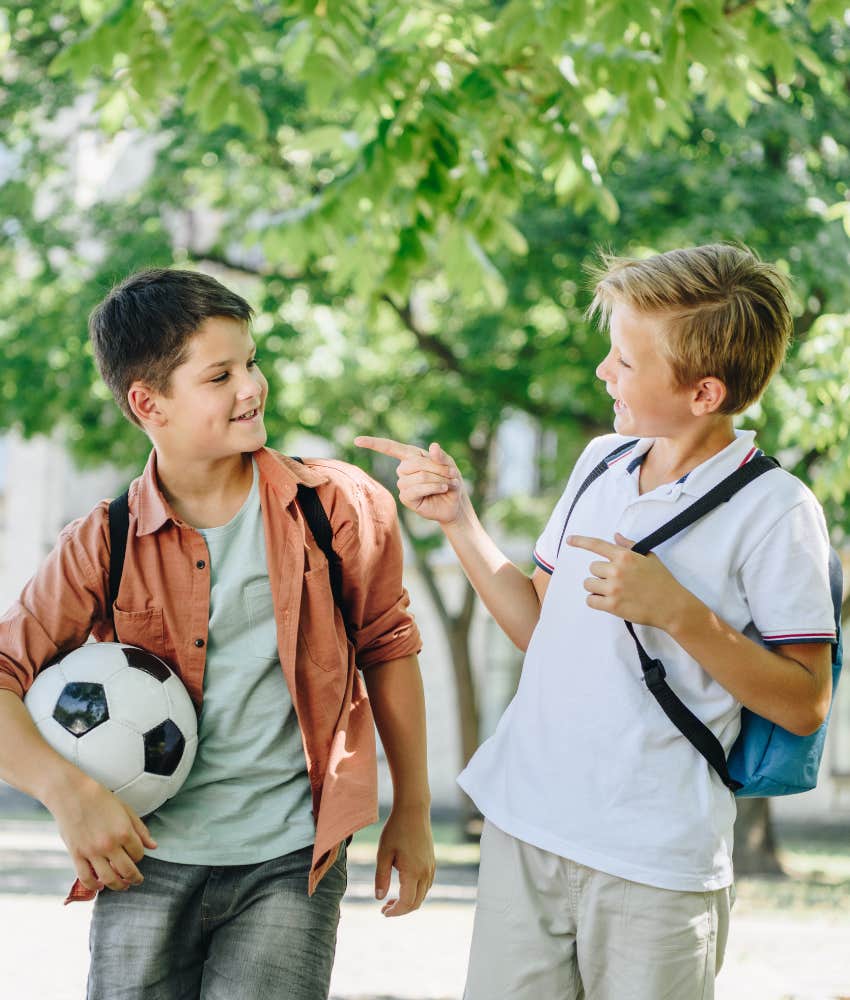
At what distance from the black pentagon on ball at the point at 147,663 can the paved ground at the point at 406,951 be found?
3873 mm

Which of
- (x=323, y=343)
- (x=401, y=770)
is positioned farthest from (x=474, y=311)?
(x=401, y=770)

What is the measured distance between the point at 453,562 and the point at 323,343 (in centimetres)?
844

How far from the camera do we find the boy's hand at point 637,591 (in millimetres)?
2412

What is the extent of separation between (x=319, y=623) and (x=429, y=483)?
1.18 ft

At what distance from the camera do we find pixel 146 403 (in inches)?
115

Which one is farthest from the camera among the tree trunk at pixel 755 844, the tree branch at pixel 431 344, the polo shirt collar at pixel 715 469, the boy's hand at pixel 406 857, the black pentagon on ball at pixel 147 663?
the tree branch at pixel 431 344

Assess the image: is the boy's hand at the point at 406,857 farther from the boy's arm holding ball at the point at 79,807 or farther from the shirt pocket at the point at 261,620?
the boy's arm holding ball at the point at 79,807

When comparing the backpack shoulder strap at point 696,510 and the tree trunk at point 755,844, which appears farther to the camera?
the tree trunk at point 755,844

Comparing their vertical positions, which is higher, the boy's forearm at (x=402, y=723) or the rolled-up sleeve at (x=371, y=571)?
the rolled-up sleeve at (x=371, y=571)

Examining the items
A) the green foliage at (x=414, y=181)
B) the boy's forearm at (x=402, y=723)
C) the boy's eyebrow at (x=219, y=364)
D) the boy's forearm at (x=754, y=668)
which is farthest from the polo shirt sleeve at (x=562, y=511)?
the green foliage at (x=414, y=181)

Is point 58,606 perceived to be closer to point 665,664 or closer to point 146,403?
point 146,403

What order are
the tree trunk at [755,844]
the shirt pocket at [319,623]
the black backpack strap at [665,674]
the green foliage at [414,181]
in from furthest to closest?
the tree trunk at [755,844] → the green foliage at [414,181] → the shirt pocket at [319,623] → the black backpack strap at [665,674]

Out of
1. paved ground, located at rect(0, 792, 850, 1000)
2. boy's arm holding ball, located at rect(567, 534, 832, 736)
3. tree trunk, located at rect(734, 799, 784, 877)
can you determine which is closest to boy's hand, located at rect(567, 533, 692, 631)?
boy's arm holding ball, located at rect(567, 534, 832, 736)

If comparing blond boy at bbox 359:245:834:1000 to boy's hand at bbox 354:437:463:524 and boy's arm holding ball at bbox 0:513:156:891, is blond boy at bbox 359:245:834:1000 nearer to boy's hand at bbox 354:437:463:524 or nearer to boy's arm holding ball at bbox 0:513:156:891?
boy's hand at bbox 354:437:463:524
